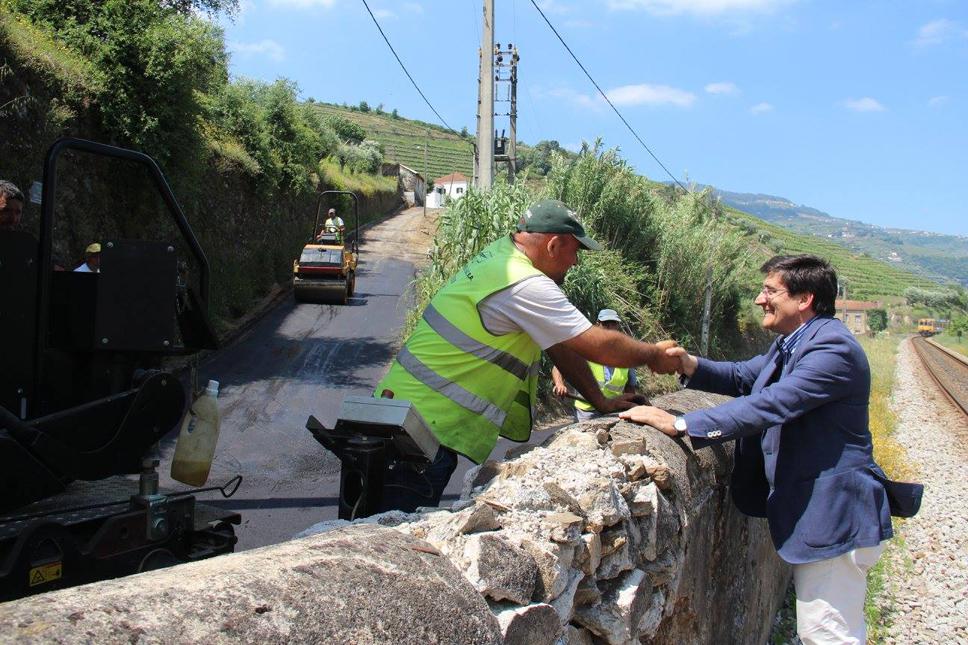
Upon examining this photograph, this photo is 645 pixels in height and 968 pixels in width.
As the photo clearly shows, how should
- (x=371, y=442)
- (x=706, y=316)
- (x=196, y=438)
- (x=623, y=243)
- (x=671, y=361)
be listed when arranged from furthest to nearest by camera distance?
(x=706, y=316)
(x=623, y=243)
(x=671, y=361)
(x=196, y=438)
(x=371, y=442)

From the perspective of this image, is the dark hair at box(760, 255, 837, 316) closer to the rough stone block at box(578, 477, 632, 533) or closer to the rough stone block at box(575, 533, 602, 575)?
the rough stone block at box(578, 477, 632, 533)

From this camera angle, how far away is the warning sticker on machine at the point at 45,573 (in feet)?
8.43

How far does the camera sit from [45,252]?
10.0 feet

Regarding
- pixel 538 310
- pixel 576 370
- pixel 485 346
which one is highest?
pixel 538 310

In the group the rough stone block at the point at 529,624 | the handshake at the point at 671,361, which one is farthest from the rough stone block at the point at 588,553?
the handshake at the point at 671,361

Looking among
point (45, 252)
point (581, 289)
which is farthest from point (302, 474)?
point (45, 252)

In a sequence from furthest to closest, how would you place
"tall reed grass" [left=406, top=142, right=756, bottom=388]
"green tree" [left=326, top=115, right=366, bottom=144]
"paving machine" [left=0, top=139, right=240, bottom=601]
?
"green tree" [left=326, top=115, right=366, bottom=144] < "tall reed grass" [left=406, top=142, right=756, bottom=388] < "paving machine" [left=0, top=139, right=240, bottom=601]

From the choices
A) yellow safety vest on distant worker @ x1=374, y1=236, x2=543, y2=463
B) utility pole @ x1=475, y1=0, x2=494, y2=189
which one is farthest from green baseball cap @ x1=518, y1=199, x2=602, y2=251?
utility pole @ x1=475, y1=0, x2=494, y2=189

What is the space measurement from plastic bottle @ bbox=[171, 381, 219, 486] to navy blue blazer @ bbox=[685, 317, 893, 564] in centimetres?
195

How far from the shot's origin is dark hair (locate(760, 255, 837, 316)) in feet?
11.5

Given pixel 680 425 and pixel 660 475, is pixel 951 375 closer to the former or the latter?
pixel 680 425

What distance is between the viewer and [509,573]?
2227mm

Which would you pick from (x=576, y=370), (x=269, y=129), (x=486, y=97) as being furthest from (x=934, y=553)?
(x=269, y=129)

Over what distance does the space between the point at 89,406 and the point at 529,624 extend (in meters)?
1.87
